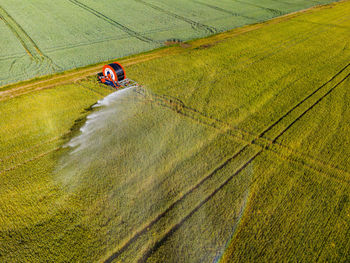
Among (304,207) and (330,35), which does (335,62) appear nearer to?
(330,35)

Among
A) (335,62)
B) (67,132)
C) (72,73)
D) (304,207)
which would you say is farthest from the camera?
(335,62)

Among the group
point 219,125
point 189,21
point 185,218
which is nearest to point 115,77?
point 219,125

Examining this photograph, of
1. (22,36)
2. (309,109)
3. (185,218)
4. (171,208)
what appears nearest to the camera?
(185,218)

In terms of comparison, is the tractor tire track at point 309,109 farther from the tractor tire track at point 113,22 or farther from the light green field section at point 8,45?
the light green field section at point 8,45

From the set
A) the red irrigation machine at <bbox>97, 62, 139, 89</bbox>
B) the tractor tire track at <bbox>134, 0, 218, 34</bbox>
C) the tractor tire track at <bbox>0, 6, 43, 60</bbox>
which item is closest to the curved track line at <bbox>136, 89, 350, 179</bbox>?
the red irrigation machine at <bbox>97, 62, 139, 89</bbox>

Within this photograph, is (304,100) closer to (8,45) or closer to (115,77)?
(115,77)

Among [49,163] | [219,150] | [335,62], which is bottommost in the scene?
[49,163]

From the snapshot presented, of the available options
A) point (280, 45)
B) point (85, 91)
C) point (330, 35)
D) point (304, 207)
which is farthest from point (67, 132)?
point (330, 35)
